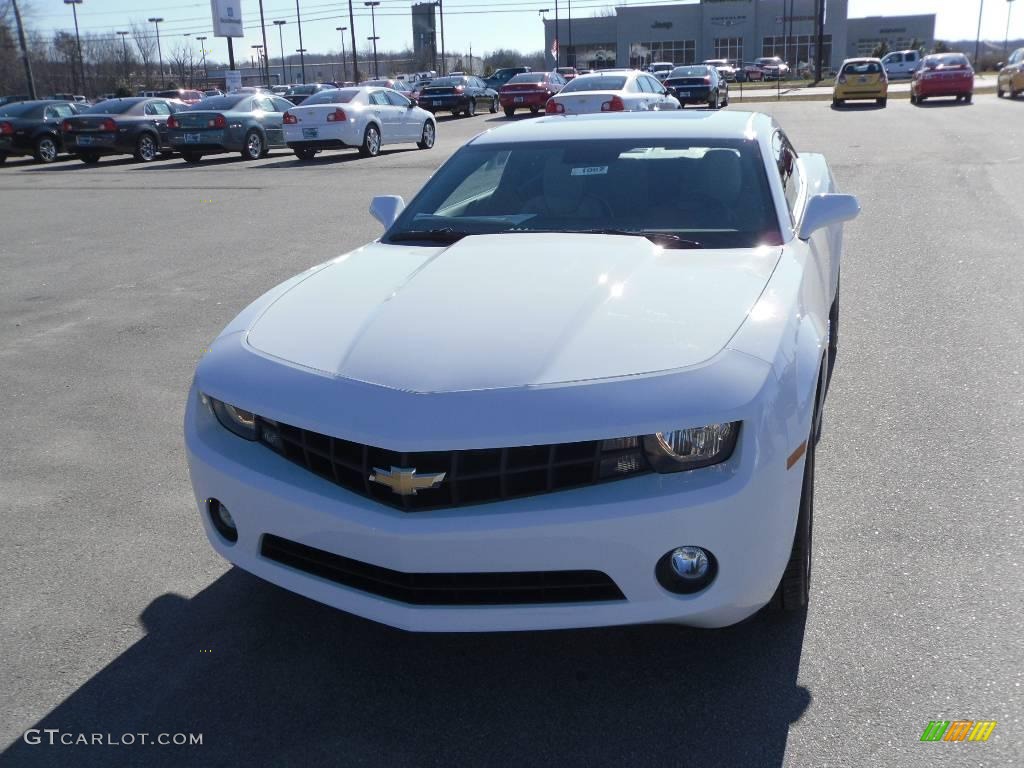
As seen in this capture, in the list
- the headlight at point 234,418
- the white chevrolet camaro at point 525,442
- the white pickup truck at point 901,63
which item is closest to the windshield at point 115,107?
the white chevrolet camaro at point 525,442

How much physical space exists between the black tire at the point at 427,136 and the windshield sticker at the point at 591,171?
62.4 ft

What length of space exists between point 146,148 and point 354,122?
5617 mm

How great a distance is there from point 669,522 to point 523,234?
189 centimetres

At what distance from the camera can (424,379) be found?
274 centimetres

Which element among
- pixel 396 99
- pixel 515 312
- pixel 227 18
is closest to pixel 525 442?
pixel 515 312

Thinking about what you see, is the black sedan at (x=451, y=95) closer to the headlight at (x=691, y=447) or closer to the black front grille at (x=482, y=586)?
the black front grille at (x=482, y=586)

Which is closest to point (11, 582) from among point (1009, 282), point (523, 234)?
point (523, 234)

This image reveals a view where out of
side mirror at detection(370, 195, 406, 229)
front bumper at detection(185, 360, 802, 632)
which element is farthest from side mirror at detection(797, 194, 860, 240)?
side mirror at detection(370, 195, 406, 229)

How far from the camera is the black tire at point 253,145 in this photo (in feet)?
71.6

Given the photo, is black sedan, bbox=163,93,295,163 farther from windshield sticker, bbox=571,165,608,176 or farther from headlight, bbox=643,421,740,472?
headlight, bbox=643,421,740,472

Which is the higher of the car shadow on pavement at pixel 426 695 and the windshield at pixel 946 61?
the windshield at pixel 946 61

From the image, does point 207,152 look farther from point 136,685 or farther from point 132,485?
point 136,685

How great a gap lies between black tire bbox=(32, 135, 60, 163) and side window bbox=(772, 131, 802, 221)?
22.3 meters

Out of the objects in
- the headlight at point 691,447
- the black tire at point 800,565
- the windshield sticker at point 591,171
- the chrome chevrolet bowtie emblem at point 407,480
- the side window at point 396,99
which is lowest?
the black tire at point 800,565
